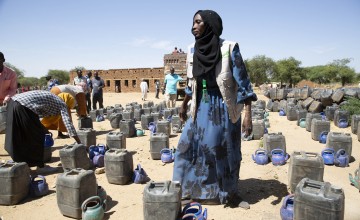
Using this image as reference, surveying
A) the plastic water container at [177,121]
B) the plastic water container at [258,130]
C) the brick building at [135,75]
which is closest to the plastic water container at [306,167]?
the plastic water container at [258,130]

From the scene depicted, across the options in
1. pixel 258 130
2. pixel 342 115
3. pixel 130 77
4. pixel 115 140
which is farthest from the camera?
pixel 130 77

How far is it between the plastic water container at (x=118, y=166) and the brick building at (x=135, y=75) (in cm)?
2570

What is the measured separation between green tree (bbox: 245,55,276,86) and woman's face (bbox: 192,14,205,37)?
44483 millimetres

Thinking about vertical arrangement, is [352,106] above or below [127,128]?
above

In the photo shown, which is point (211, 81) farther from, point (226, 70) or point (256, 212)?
point (256, 212)

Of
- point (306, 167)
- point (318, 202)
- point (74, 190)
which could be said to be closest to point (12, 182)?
point (74, 190)

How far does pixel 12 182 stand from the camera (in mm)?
3400

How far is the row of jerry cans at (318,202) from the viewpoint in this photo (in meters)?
2.35

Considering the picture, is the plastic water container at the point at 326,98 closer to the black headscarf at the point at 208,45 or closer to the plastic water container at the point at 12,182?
the black headscarf at the point at 208,45

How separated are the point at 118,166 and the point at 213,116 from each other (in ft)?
5.64

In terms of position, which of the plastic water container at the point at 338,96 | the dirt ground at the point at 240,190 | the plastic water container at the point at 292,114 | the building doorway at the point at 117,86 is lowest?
the dirt ground at the point at 240,190

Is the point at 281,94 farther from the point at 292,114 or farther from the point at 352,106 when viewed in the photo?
the point at 352,106

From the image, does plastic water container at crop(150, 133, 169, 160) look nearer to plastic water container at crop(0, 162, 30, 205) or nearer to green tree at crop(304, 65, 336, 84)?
plastic water container at crop(0, 162, 30, 205)

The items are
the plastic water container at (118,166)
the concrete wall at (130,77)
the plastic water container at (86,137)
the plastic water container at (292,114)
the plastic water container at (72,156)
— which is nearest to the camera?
the plastic water container at (118,166)
